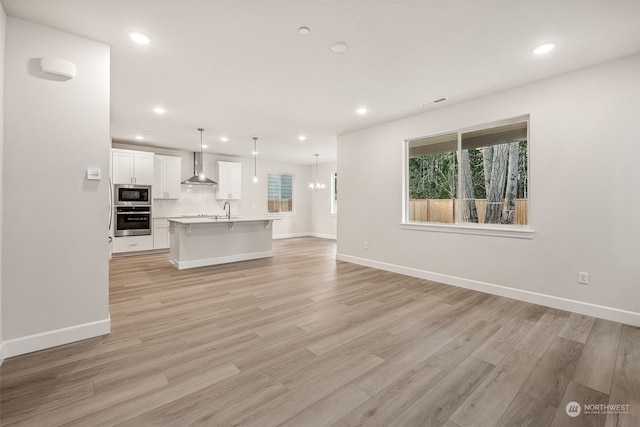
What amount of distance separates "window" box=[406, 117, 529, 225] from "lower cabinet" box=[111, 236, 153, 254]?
6046 mm

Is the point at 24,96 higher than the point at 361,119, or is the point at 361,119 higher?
the point at 361,119

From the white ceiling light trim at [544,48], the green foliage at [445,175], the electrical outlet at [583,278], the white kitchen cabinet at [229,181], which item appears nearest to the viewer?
the white ceiling light trim at [544,48]

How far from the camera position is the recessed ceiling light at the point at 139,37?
101 inches

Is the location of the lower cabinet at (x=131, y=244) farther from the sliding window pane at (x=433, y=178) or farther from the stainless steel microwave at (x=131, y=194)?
the sliding window pane at (x=433, y=178)

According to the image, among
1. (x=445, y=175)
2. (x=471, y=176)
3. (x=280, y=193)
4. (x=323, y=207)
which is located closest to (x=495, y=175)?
(x=471, y=176)

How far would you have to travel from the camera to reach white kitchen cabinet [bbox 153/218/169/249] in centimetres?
706

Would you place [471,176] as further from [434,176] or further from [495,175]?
[434,176]

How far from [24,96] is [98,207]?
1009mm

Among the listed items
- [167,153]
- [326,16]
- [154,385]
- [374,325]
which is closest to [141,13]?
[326,16]

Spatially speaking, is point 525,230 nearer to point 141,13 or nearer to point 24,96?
point 141,13

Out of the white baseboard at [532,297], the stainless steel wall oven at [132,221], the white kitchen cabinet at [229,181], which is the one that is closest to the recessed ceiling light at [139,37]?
the white baseboard at [532,297]

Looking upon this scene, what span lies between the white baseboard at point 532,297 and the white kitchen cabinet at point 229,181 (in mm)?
5365

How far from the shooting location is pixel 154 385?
1.91 meters

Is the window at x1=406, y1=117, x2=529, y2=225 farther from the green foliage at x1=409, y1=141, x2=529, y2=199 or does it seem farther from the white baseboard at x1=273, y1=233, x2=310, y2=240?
the white baseboard at x1=273, y1=233, x2=310, y2=240
